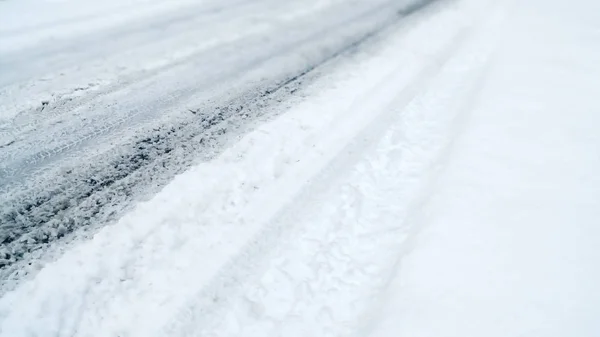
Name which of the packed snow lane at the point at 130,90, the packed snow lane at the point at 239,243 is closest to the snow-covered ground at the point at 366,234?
the packed snow lane at the point at 239,243

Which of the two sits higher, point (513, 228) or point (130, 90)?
point (130, 90)

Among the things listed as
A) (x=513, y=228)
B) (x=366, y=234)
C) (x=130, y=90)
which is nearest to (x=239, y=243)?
(x=366, y=234)

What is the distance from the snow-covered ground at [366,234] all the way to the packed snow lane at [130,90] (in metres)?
0.41

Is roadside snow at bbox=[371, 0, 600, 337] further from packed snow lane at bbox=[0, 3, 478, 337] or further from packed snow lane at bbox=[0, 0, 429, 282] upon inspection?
packed snow lane at bbox=[0, 0, 429, 282]

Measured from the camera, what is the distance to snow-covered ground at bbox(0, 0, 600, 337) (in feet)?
9.61

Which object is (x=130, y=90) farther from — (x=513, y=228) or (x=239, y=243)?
Answer: (x=513, y=228)

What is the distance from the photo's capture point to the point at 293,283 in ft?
10.5

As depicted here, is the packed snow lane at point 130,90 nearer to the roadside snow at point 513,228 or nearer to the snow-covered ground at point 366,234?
the snow-covered ground at point 366,234

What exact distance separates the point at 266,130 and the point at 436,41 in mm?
4030

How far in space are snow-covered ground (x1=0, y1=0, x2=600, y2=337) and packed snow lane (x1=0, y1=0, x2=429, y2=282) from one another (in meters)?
0.41

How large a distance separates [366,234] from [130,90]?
12.4 ft

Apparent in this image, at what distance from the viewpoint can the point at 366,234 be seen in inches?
141

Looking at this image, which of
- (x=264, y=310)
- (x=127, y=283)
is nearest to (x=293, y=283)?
(x=264, y=310)

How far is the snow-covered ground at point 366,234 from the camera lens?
2.93m
